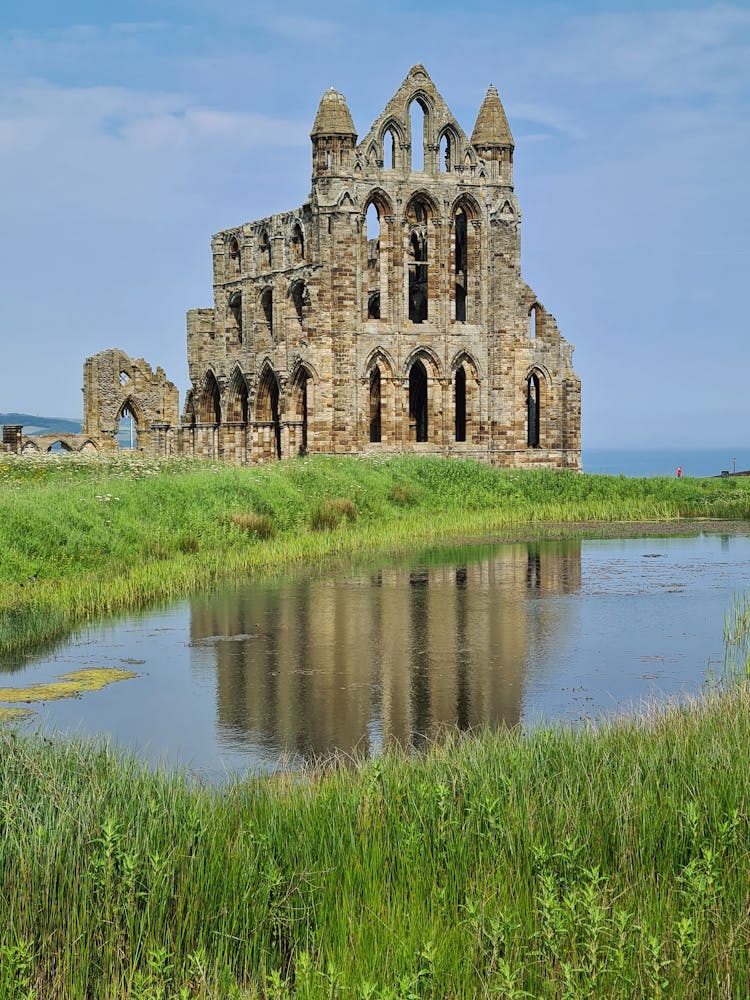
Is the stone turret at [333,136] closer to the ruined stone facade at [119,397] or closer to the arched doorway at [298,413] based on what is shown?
the arched doorway at [298,413]

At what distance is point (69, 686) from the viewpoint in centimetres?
1355

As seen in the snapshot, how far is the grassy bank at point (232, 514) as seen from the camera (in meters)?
→ 19.6

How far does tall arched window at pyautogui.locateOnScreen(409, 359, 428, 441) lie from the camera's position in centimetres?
5091

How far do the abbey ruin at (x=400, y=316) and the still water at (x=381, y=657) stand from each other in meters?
24.0

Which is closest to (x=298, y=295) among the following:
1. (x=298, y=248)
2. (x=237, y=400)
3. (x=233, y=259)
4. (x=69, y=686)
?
(x=298, y=248)

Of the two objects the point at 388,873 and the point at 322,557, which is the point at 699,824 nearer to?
the point at 388,873

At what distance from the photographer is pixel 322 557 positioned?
24.7 m

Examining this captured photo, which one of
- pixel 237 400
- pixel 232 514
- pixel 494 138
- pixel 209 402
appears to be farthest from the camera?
pixel 209 402

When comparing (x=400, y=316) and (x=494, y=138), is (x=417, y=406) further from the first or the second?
(x=494, y=138)

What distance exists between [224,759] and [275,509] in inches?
675

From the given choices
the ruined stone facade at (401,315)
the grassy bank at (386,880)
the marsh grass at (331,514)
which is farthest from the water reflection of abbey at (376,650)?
the ruined stone facade at (401,315)

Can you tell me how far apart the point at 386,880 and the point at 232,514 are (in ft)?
64.7

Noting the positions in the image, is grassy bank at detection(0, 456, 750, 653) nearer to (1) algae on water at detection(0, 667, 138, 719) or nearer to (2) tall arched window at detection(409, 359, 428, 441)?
(1) algae on water at detection(0, 667, 138, 719)

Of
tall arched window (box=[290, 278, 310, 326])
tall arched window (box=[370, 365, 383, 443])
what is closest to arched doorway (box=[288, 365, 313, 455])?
tall arched window (box=[370, 365, 383, 443])
